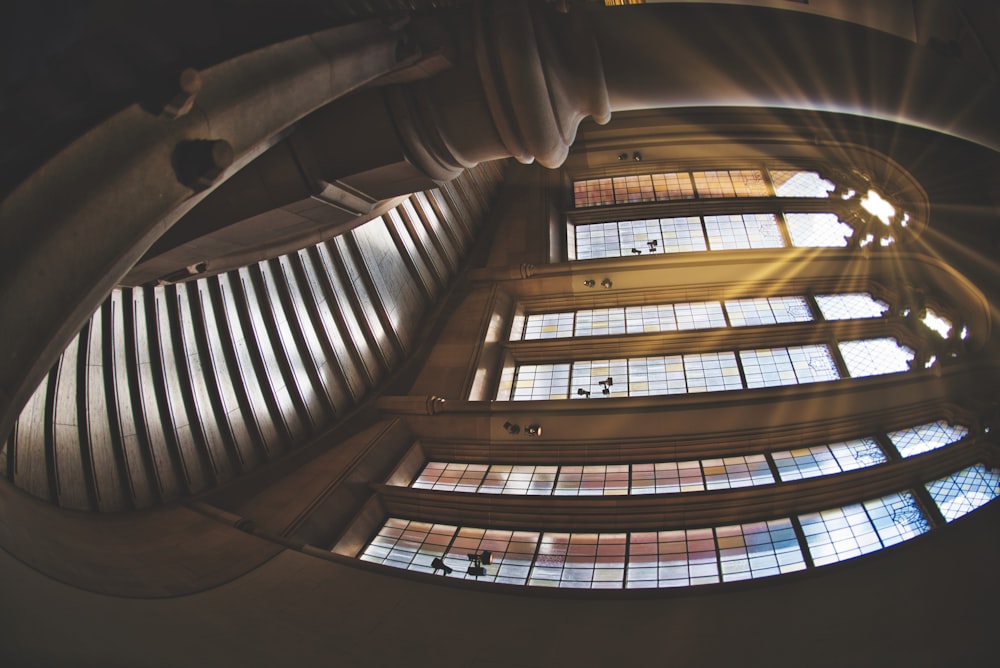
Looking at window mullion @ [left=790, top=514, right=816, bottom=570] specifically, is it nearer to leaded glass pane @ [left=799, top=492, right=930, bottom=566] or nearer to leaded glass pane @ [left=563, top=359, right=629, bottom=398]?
leaded glass pane @ [left=799, top=492, right=930, bottom=566]

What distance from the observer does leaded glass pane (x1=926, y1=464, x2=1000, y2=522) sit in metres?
6.71

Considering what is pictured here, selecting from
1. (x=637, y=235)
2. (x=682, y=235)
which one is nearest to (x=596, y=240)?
(x=637, y=235)

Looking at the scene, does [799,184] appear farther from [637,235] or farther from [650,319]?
[650,319]

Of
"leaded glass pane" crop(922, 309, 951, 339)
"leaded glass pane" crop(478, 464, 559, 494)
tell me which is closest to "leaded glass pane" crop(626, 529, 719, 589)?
"leaded glass pane" crop(478, 464, 559, 494)

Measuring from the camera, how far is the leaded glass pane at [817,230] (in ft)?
38.4

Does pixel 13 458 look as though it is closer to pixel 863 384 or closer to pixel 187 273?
pixel 187 273

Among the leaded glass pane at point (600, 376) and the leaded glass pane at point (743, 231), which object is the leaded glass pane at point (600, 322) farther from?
the leaded glass pane at point (743, 231)

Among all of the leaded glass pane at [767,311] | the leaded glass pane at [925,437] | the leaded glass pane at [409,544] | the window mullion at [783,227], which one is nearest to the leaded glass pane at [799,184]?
the window mullion at [783,227]

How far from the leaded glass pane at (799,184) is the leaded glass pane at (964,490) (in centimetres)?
788

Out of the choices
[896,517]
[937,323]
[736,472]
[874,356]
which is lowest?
[896,517]

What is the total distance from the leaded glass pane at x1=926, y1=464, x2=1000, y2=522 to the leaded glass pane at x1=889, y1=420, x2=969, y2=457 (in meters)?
0.54

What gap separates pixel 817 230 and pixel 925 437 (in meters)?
5.74

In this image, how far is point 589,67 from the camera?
382cm

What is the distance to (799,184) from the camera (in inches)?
523
